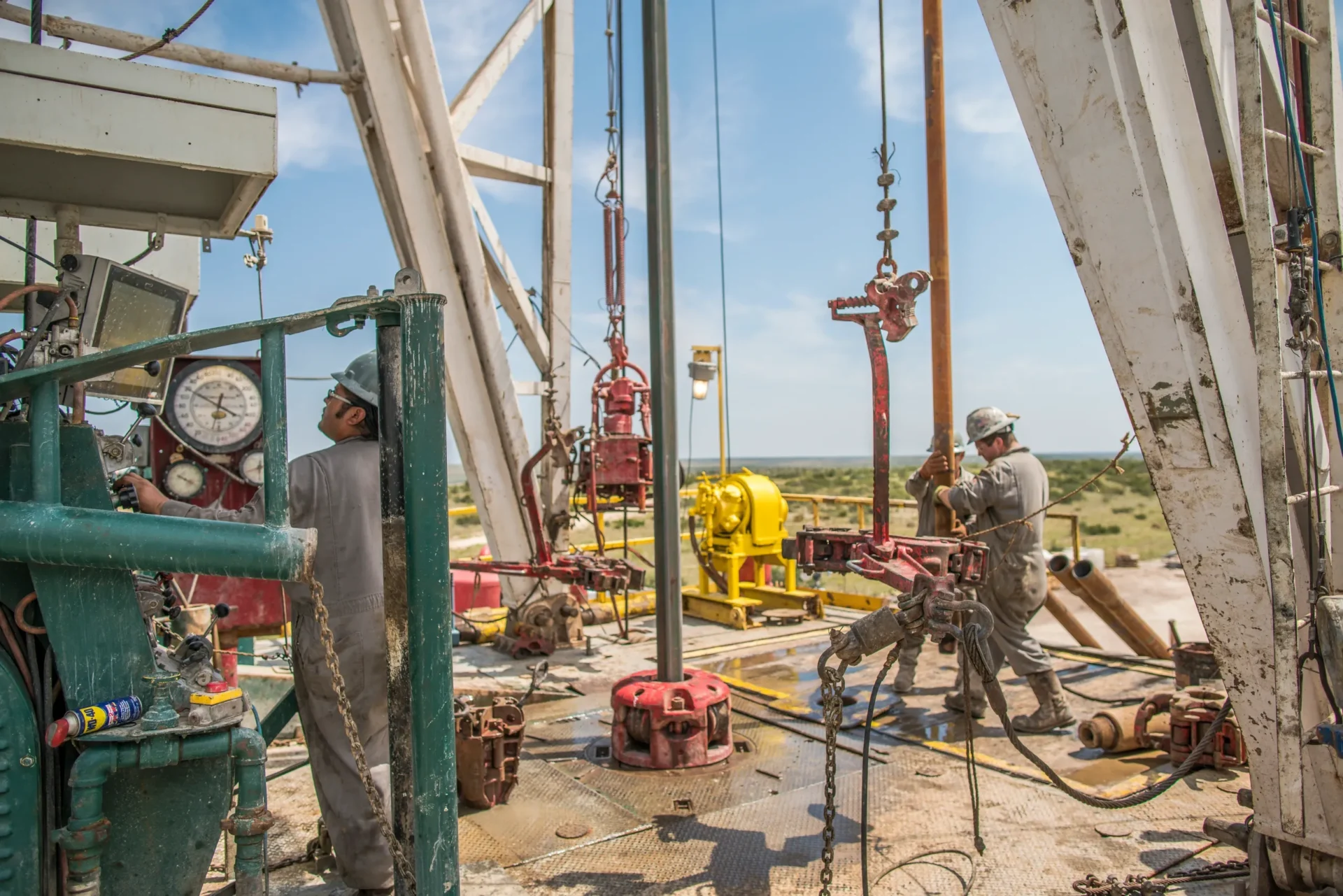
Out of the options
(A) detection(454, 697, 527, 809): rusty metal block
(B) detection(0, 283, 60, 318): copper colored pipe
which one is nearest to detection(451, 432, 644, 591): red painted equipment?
(A) detection(454, 697, 527, 809): rusty metal block

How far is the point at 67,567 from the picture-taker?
2270 mm

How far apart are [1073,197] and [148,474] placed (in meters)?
4.88

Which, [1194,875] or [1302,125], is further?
[1194,875]

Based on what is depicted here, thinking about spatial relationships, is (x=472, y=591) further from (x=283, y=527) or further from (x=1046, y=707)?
(x=283, y=527)

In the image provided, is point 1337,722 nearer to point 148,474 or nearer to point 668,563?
point 668,563

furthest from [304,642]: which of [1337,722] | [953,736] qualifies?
[953,736]

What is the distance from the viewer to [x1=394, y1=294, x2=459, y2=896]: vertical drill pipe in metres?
2.22

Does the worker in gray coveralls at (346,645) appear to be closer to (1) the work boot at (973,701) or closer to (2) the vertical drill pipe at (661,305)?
(2) the vertical drill pipe at (661,305)

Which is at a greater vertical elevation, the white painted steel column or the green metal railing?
the white painted steel column

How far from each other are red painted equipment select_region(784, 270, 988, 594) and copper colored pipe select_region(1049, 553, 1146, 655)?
257cm

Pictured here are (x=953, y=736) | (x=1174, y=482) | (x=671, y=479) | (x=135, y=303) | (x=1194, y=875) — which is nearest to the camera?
(x=1174, y=482)

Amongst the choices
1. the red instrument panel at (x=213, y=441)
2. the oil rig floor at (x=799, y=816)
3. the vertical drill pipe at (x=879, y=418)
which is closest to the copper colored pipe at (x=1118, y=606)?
the oil rig floor at (x=799, y=816)

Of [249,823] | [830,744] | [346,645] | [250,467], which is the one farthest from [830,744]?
[250,467]

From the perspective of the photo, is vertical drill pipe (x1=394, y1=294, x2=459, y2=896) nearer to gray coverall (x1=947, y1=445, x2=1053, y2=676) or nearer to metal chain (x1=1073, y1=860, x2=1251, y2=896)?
metal chain (x1=1073, y1=860, x2=1251, y2=896)
